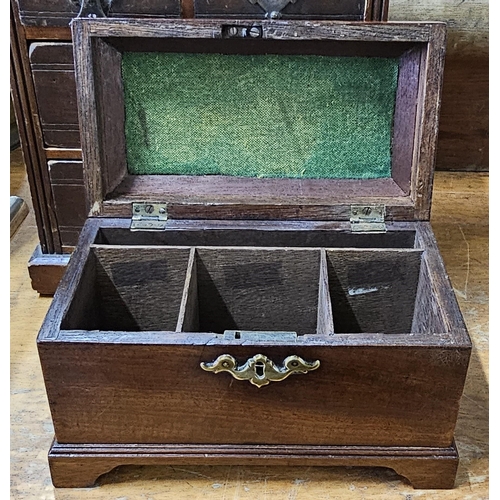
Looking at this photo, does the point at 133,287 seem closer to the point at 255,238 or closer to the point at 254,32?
the point at 255,238

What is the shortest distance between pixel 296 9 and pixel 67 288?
733 millimetres

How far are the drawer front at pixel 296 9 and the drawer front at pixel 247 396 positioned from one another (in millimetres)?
719

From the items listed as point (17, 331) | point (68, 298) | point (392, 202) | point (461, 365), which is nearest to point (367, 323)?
point (392, 202)

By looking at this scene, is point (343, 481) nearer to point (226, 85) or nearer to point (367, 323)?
point (367, 323)

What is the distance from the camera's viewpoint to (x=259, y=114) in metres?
1.59

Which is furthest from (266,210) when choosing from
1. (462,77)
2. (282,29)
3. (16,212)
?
(462,77)

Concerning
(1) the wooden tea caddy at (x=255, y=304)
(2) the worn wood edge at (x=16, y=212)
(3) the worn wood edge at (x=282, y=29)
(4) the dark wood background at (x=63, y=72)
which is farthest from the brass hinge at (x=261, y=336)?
(4) the dark wood background at (x=63, y=72)

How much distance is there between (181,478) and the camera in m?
1.34

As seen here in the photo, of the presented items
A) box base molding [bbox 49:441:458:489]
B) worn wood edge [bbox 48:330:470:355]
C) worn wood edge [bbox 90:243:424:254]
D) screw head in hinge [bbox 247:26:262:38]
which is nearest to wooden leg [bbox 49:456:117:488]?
box base molding [bbox 49:441:458:489]

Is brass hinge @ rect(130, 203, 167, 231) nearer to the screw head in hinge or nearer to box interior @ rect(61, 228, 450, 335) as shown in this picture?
box interior @ rect(61, 228, 450, 335)

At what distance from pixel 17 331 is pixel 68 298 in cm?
49

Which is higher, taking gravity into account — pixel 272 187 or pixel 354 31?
pixel 354 31

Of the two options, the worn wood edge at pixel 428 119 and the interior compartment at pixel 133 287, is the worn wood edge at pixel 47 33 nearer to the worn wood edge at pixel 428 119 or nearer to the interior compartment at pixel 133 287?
the interior compartment at pixel 133 287

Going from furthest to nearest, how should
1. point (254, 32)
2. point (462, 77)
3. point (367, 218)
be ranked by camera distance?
point (462, 77), point (367, 218), point (254, 32)
